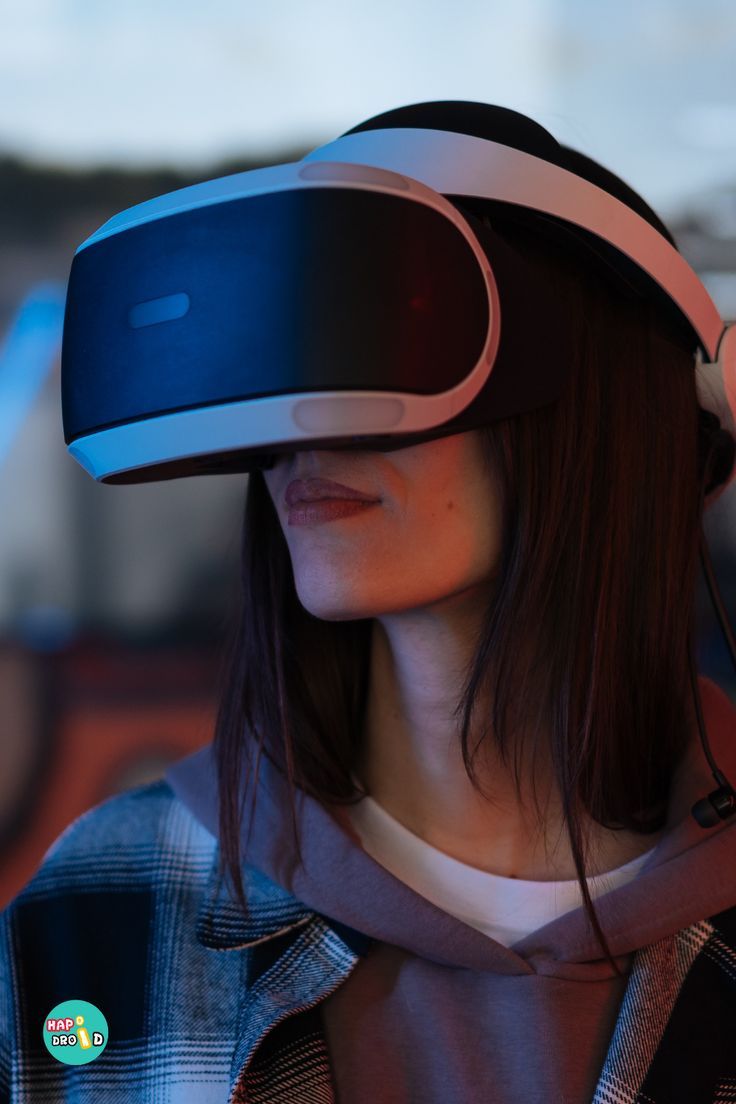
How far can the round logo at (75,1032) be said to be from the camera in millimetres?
840

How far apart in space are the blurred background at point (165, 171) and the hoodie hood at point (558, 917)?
0.67m

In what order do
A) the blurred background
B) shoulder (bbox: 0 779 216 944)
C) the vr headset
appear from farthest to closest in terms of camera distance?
the blurred background
shoulder (bbox: 0 779 216 944)
the vr headset

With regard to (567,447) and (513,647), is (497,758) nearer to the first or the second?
(513,647)

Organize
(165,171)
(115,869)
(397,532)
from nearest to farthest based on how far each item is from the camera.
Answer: (397,532) < (115,869) < (165,171)

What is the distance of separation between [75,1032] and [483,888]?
32cm

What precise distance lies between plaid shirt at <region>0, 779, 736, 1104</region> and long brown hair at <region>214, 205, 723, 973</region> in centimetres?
5

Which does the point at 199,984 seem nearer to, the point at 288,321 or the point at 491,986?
the point at 491,986

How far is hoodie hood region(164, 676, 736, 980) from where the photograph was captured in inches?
31.2

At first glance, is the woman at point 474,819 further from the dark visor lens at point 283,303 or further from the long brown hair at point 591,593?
the dark visor lens at point 283,303

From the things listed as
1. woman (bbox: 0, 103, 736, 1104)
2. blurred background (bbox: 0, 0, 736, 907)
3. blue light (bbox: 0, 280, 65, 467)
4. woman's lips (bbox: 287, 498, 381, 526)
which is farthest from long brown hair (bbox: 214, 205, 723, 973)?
blue light (bbox: 0, 280, 65, 467)

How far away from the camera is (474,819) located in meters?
0.88

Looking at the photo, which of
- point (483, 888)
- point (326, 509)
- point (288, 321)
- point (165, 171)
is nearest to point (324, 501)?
point (326, 509)

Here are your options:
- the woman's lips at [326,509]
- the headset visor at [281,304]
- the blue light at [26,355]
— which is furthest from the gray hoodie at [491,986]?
the blue light at [26,355]

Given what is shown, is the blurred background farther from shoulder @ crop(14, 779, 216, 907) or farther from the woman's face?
the woman's face
